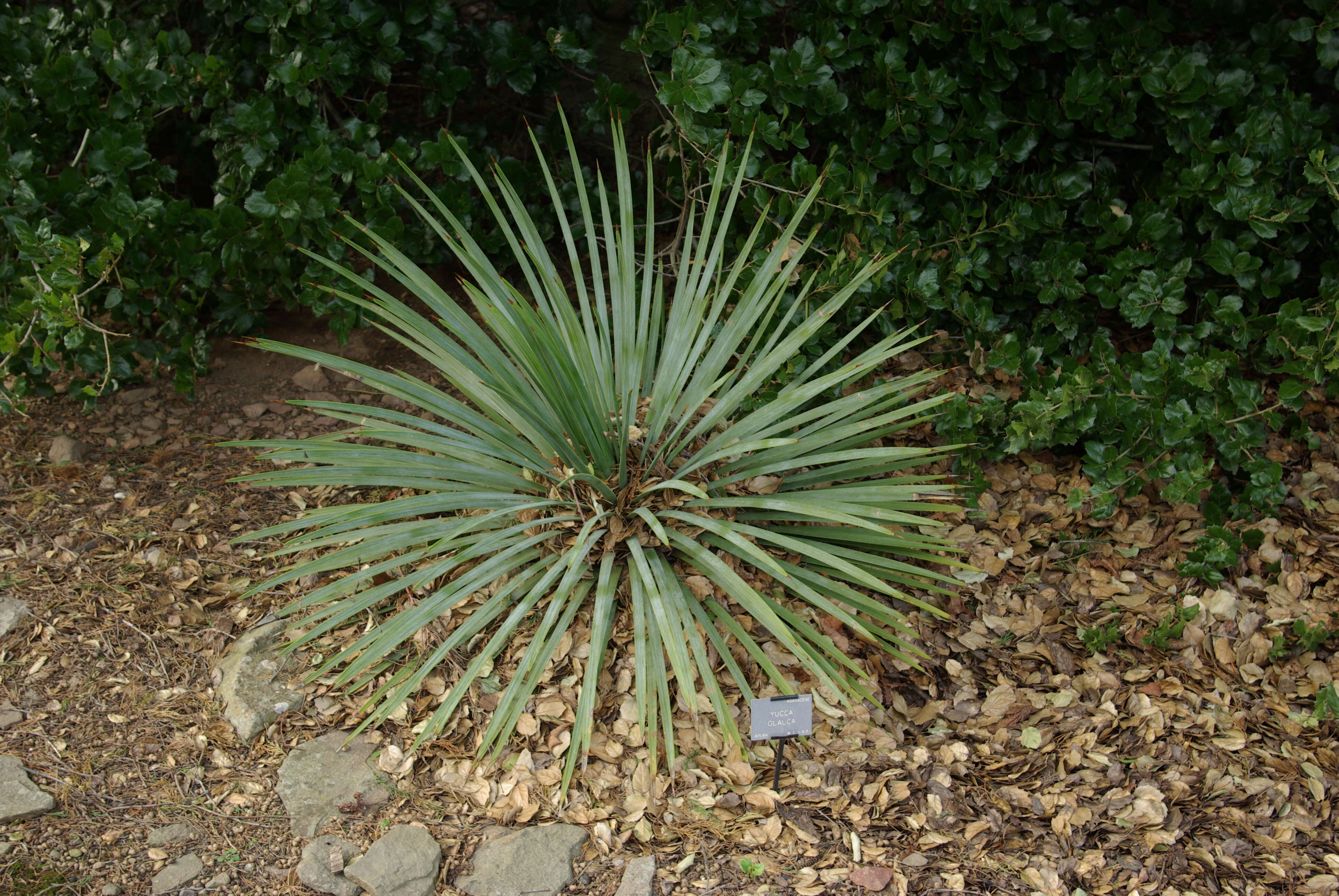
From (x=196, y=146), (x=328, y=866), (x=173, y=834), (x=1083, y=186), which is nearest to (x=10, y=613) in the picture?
(x=173, y=834)

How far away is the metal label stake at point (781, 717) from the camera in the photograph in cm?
189

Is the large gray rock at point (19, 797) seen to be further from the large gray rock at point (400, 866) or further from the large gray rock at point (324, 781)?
the large gray rock at point (400, 866)

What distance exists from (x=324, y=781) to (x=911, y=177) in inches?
86.6

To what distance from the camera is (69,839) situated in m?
1.98

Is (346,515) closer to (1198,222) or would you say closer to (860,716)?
(860,716)

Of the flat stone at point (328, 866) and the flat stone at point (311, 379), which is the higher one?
the flat stone at point (311, 379)

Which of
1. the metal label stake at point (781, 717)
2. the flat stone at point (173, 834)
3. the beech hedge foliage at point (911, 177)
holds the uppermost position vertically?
the beech hedge foliage at point (911, 177)

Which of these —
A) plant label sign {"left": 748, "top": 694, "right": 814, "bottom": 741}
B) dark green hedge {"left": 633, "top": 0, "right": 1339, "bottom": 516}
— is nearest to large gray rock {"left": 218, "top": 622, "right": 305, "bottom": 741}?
plant label sign {"left": 748, "top": 694, "right": 814, "bottom": 741}

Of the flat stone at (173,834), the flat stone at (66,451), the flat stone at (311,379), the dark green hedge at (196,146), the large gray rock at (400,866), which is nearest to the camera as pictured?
the large gray rock at (400,866)

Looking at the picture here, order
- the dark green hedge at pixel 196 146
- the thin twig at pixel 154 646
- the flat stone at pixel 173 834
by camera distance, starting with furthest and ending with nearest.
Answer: the dark green hedge at pixel 196 146 → the thin twig at pixel 154 646 → the flat stone at pixel 173 834

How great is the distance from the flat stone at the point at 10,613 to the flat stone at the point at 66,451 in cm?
54

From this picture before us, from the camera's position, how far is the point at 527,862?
6.32ft

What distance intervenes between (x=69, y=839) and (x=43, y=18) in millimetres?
2259

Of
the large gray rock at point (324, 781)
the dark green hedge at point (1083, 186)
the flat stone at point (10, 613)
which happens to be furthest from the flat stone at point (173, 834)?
the dark green hedge at point (1083, 186)
